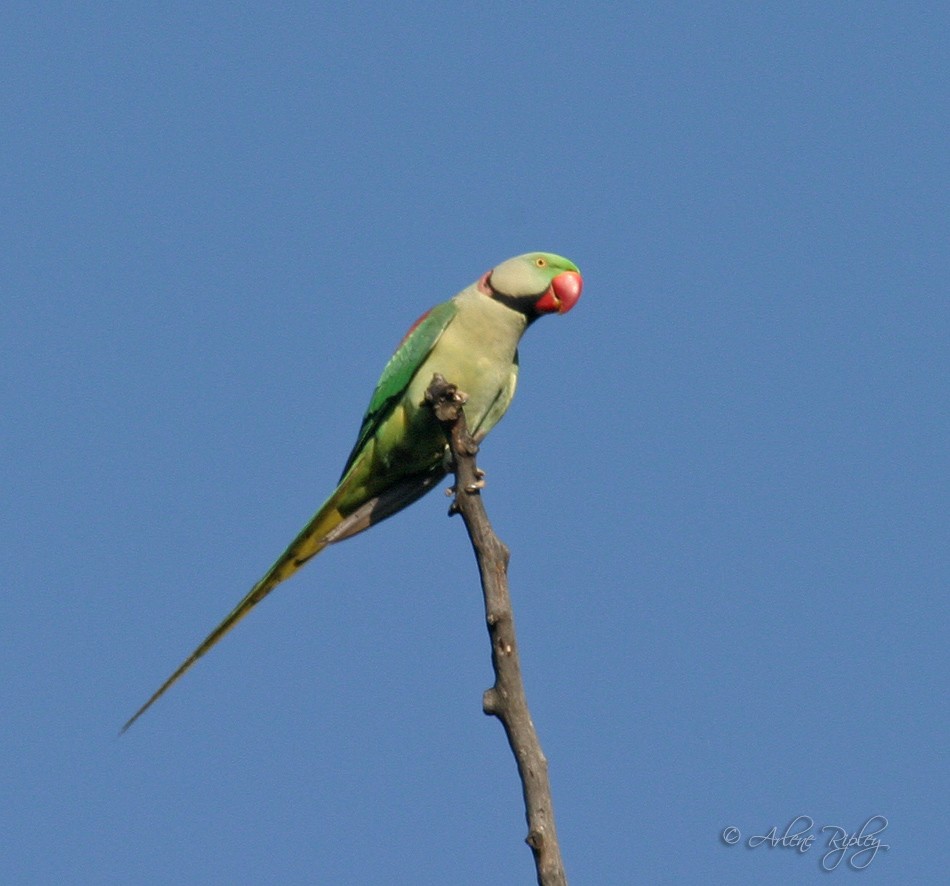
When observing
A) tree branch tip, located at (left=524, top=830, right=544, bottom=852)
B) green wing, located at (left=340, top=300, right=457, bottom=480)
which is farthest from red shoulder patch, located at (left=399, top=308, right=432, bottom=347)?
tree branch tip, located at (left=524, top=830, right=544, bottom=852)

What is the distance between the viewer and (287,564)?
6363 millimetres

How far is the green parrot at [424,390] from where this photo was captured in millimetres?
6273

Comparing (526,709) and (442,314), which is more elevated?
(442,314)

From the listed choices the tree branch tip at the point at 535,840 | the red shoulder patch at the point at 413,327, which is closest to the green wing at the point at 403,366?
the red shoulder patch at the point at 413,327

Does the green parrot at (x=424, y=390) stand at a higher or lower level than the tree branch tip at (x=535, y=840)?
higher

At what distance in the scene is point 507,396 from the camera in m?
6.46

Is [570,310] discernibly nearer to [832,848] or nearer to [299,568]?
[299,568]

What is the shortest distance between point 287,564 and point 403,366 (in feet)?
3.91

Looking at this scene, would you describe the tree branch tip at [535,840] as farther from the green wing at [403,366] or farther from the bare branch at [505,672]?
the green wing at [403,366]

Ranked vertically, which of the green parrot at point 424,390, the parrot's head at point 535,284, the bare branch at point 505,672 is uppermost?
the parrot's head at point 535,284

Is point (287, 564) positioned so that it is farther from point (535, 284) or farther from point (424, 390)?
point (535, 284)

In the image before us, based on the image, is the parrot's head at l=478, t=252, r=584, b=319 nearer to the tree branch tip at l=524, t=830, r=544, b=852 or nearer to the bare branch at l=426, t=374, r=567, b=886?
the bare branch at l=426, t=374, r=567, b=886

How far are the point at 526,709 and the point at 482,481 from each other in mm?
1055

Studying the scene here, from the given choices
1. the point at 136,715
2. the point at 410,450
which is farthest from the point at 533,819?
the point at 410,450
